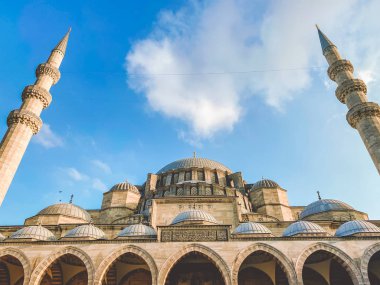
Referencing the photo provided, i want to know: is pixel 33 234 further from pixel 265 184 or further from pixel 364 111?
pixel 364 111

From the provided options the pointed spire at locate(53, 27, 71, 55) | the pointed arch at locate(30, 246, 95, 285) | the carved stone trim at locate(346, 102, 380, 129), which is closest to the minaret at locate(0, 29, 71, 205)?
the pointed spire at locate(53, 27, 71, 55)

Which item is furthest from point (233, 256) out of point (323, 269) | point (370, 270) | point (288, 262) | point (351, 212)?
point (351, 212)

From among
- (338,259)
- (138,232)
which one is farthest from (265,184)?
(138,232)

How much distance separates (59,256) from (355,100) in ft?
58.6

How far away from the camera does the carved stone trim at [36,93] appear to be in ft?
59.4

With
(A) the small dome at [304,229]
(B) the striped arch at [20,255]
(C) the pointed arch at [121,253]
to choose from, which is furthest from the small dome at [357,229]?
(B) the striped arch at [20,255]

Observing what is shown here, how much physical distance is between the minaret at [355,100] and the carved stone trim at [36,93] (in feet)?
61.7

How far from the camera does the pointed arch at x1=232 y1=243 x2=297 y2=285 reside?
1075cm

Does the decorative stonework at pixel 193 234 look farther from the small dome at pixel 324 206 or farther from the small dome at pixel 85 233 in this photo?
the small dome at pixel 324 206

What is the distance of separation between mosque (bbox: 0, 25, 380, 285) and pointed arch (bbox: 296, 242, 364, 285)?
0.12 ft

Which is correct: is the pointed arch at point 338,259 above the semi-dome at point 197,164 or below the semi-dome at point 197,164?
below

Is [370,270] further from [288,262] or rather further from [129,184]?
[129,184]

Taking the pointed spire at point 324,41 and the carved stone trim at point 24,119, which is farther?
the pointed spire at point 324,41

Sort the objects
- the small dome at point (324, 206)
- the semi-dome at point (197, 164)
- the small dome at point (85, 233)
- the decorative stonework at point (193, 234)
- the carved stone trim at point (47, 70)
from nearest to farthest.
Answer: the decorative stonework at point (193, 234)
the small dome at point (85, 233)
the small dome at point (324, 206)
the carved stone trim at point (47, 70)
the semi-dome at point (197, 164)
